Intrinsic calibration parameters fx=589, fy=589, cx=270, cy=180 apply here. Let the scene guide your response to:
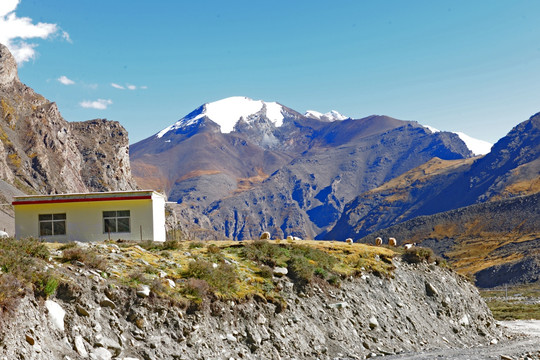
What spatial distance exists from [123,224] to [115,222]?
1.62 feet

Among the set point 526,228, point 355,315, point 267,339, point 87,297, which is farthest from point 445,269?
point 526,228

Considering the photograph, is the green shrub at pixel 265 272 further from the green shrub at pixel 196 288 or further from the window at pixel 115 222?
the window at pixel 115 222

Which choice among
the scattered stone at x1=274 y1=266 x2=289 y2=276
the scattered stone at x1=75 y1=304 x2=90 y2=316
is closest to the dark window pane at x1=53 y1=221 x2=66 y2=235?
the scattered stone at x1=274 y1=266 x2=289 y2=276

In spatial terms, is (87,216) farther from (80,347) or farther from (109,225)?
(80,347)

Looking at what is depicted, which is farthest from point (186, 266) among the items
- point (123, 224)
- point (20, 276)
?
point (123, 224)

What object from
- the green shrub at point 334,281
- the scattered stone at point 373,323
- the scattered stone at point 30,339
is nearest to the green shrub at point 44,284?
the scattered stone at point 30,339

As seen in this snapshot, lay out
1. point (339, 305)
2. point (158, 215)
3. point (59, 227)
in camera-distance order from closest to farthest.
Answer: point (339, 305), point (59, 227), point (158, 215)

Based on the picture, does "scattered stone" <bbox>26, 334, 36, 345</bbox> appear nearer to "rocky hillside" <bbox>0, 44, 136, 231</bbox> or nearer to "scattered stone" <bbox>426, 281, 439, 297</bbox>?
"scattered stone" <bbox>426, 281, 439, 297</bbox>

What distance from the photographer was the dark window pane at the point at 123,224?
35.9 metres

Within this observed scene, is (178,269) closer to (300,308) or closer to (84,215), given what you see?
(300,308)

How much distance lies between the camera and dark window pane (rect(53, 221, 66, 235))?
35875mm

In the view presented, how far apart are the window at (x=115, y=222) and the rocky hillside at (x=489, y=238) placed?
9983 cm

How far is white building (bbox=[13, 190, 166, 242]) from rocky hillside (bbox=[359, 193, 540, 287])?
99455 millimetres

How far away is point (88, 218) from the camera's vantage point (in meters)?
35.8
